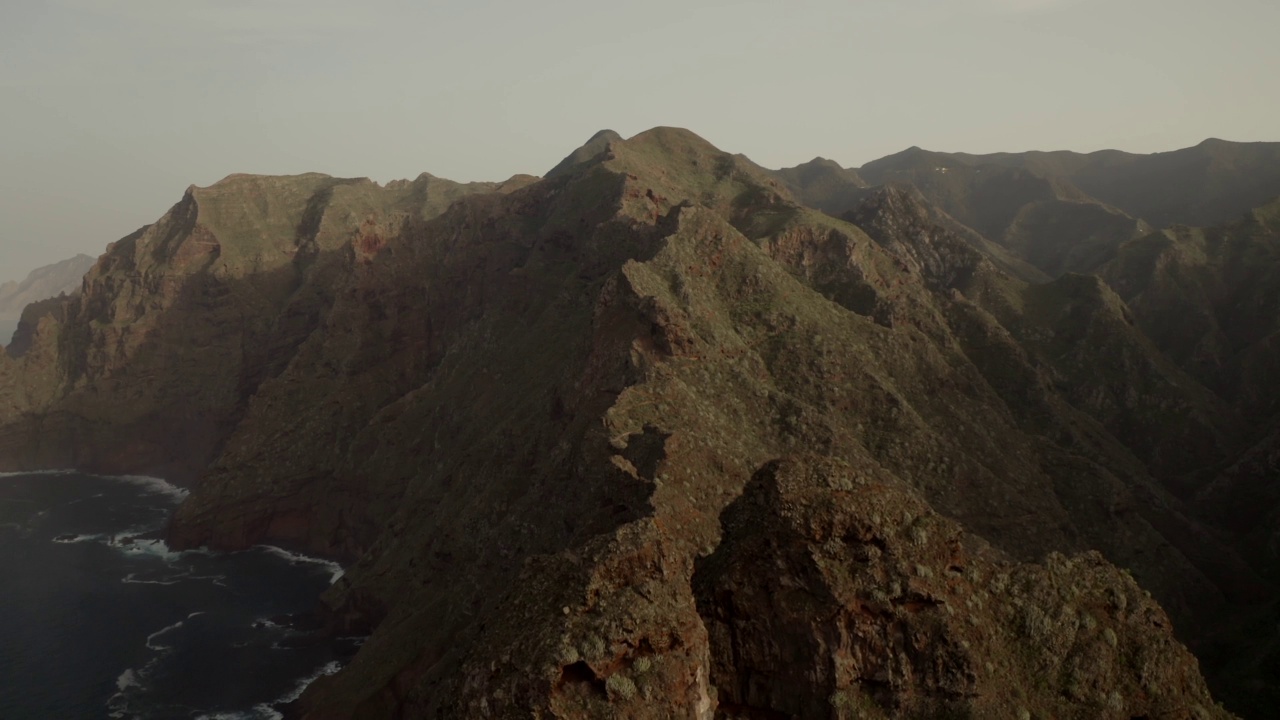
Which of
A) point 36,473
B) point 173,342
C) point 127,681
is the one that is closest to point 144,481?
point 36,473

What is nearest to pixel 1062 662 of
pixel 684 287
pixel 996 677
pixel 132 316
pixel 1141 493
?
pixel 996 677

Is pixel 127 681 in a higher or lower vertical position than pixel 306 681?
higher

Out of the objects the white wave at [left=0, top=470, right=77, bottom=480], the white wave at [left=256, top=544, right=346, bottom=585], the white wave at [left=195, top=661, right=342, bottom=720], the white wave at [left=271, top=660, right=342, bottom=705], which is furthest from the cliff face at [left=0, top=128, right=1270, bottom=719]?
the white wave at [left=195, top=661, right=342, bottom=720]

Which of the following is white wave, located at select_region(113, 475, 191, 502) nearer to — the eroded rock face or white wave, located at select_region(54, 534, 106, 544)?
white wave, located at select_region(54, 534, 106, 544)

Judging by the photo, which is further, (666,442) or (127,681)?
(127,681)

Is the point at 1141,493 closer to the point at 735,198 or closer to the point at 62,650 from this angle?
the point at 735,198

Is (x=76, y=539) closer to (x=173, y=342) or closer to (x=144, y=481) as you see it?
(x=144, y=481)
